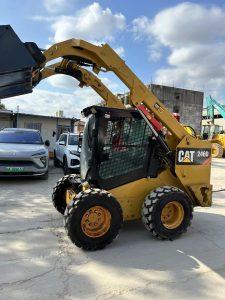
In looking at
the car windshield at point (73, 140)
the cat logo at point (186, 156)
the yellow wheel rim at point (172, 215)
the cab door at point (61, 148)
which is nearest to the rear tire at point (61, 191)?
the yellow wheel rim at point (172, 215)

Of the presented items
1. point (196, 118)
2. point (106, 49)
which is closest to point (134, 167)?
point (106, 49)

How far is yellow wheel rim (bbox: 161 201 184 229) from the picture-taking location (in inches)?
212

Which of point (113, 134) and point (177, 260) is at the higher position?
point (113, 134)

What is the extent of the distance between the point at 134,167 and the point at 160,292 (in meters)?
2.26

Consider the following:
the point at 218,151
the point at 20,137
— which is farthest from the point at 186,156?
the point at 218,151

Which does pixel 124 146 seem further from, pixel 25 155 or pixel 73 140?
pixel 73 140

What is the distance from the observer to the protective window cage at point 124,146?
214 inches

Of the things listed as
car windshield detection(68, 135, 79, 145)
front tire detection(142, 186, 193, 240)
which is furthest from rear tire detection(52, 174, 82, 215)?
car windshield detection(68, 135, 79, 145)

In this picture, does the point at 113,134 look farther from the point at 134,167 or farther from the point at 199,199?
the point at 199,199

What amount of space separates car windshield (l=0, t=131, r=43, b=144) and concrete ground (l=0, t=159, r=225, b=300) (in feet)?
17.9

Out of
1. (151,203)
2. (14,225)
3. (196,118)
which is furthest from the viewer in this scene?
(196,118)

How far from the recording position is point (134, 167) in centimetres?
557

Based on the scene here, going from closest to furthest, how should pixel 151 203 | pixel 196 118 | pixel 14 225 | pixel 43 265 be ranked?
pixel 43 265 < pixel 151 203 < pixel 14 225 < pixel 196 118

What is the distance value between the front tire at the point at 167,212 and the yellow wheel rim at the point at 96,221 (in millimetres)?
666
